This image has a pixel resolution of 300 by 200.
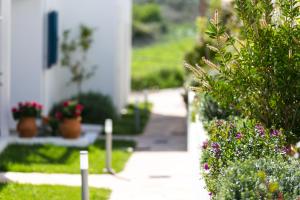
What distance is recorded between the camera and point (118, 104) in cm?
1961

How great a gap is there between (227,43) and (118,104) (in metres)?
11.3

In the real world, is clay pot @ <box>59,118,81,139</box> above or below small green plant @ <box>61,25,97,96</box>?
below

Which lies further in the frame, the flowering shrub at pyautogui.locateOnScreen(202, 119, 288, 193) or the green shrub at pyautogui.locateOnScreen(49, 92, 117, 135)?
the green shrub at pyautogui.locateOnScreen(49, 92, 117, 135)

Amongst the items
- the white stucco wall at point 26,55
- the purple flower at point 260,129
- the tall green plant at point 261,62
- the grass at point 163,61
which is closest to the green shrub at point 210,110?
the tall green plant at point 261,62

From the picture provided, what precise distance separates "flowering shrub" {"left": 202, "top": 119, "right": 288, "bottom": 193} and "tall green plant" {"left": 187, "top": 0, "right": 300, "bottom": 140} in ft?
1.65

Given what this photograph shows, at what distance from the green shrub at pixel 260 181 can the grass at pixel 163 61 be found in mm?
17034

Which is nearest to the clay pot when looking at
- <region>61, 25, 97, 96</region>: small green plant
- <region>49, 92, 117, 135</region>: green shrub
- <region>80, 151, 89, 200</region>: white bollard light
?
<region>49, 92, 117, 135</region>: green shrub

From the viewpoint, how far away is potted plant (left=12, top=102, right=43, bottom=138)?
1459 cm

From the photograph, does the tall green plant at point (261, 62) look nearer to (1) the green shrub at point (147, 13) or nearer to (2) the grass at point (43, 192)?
(2) the grass at point (43, 192)

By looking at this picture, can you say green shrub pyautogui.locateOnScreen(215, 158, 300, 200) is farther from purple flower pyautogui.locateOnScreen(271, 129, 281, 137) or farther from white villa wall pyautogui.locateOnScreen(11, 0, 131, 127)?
white villa wall pyautogui.locateOnScreen(11, 0, 131, 127)

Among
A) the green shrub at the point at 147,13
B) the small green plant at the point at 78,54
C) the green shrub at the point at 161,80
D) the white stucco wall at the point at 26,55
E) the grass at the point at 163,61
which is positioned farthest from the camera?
the green shrub at the point at 147,13

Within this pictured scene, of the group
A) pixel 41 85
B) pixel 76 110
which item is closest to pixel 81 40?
pixel 41 85

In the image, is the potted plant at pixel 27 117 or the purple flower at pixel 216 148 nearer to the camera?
the purple flower at pixel 216 148

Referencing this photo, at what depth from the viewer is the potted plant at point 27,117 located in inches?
574
